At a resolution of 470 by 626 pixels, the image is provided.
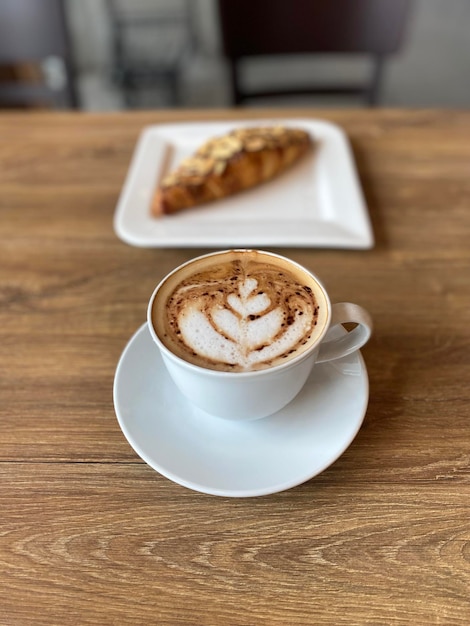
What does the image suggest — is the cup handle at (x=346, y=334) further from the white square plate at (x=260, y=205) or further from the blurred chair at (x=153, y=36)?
the blurred chair at (x=153, y=36)

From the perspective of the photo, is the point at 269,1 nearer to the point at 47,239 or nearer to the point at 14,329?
the point at 47,239

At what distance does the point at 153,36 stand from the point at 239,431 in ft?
9.15

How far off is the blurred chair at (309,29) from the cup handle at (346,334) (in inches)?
33.7

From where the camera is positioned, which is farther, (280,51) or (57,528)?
(280,51)

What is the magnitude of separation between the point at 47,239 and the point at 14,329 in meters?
0.17

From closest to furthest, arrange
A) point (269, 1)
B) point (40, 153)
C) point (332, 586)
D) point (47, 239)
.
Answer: point (332, 586), point (47, 239), point (40, 153), point (269, 1)

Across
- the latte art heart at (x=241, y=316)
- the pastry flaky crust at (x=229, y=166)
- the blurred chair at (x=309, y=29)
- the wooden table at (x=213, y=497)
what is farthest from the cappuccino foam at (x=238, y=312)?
the blurred chair at (x=309, y=29)

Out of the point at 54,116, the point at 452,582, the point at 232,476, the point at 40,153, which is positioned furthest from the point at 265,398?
the point at 54,116

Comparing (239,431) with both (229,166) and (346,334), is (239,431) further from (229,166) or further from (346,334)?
(229,166)

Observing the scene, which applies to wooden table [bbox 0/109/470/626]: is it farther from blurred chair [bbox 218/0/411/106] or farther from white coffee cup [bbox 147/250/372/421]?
blurred chair [bbox 218/0/411/106]

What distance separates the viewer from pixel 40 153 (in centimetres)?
91

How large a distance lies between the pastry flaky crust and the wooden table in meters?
0.09

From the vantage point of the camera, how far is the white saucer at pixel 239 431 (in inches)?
17.3

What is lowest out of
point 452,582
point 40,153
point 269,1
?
point 452,582
